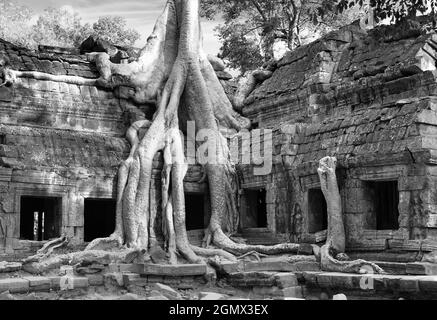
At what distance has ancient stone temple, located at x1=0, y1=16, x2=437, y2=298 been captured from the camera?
34.1ft

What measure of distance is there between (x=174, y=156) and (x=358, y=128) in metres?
3.47

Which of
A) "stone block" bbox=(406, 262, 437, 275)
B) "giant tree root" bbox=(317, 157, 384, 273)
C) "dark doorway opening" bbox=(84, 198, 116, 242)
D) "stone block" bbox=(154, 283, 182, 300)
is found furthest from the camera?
"dark doorway opening" bbox=(84, 198, 116, 242)

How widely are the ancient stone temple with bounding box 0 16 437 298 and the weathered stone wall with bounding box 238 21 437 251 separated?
2 centimetres

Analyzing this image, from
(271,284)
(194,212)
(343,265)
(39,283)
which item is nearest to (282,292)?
(271,284)

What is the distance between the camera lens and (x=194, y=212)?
14.8 metres

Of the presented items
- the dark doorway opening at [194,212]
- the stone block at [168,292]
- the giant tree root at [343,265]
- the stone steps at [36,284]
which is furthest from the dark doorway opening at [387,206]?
the stone steps at [36,284]

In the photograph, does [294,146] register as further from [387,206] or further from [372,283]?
[372,283]

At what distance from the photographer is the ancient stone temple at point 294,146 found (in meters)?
10.4

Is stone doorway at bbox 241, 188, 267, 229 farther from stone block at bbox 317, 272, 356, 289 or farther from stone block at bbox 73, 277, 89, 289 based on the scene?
stone block at bbox 73, 277, 89, 289

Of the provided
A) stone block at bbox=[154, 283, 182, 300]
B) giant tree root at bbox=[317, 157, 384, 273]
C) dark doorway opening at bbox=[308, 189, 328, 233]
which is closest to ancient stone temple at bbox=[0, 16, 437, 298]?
dark doorway opening at bbox=[308, 189, 328, 233]

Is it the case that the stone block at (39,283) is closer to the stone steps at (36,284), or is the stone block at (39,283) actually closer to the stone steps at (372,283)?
the stone steps at (36,284)

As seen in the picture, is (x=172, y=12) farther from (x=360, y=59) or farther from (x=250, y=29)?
(x=250, y=29)

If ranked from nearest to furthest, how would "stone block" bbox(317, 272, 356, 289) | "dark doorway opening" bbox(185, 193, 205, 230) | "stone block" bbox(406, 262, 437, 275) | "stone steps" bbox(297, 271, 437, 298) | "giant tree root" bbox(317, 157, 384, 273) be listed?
1. "stone steps" bbox(297, 271, 437, 298)
2. "stone block" bbox(406, 262, 437, 275)
3. "stone block" bbox(317, 272, 356, 289)
4. "giant tree root" bbox(317, 157, 384, 273)
5. "dark doorway opening" bbox(185, 193, 205, 230)
